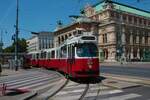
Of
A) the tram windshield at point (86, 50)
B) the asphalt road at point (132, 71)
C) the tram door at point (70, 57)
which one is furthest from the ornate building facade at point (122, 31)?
the tram windshield at point (86, 50)

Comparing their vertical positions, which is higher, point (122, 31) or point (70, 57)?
point (122, 31)

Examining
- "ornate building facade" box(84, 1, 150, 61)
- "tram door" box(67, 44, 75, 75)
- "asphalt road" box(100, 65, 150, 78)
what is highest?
"ornate building facade" box(84, 1, 150, 61)

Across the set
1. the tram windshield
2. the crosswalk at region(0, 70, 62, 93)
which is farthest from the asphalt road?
the tram windshield

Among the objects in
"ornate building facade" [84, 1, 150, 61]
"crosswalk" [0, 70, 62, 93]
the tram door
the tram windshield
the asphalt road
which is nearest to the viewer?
"crosswalk" [0, 70, 62, 93]

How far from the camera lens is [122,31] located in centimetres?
11906

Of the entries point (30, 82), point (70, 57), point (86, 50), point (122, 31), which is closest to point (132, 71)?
point (70, 57)

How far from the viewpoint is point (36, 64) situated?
5378 cm

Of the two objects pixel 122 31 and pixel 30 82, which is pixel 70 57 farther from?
pixel 122 31

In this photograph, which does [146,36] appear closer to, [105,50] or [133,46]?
[133,46]

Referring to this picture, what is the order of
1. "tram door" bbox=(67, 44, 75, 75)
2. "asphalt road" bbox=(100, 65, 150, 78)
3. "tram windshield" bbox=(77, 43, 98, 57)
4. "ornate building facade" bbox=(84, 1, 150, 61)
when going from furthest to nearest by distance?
"ornate building facade" bbox=(84, 1, 150, 61) → "asphalt road" bbox=(100, 65, 150, 78) → "tram door" bbox=(67, 44, 75, 75) → "tram windshield" bbox=(77, 43, 98, 57)

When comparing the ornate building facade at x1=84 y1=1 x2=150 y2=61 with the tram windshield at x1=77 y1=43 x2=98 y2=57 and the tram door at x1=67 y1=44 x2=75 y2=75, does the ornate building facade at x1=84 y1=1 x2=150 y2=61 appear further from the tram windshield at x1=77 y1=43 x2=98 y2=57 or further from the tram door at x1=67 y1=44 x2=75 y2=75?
the tram windshield at x1=77 y1=43 x2=98 y2=57

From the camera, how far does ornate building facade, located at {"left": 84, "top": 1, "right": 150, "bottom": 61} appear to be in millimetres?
Answer: 115281

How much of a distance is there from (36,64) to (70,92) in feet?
121

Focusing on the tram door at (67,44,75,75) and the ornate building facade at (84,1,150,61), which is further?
the ornate building facade at (84,1,150,61)
